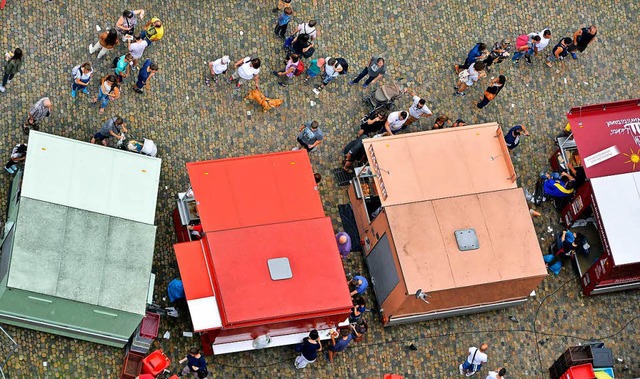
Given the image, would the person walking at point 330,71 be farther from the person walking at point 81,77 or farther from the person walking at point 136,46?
the person walking at point 81,77

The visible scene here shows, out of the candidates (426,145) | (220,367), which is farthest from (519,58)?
(220,367)

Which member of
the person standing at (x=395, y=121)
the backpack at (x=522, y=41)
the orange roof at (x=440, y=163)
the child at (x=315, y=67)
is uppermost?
the backpack at (x=522, y=41)

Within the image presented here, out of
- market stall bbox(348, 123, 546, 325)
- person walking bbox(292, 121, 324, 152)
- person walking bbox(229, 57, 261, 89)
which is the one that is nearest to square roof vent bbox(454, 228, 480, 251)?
market stall bbox(348, 123, 546, 325)

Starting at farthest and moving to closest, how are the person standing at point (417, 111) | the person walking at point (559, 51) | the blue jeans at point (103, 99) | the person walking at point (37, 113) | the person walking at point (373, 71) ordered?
1. the person walking at point (559, 51)
2. the person walking at point (373, 71)
3. the person standing at point (417, 111)
4. the blue jeans at point (103, 99)
5. the person walking at point (37, 113)

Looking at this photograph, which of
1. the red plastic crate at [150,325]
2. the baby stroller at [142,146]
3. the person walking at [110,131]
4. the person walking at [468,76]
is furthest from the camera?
the person walking at [468,76]

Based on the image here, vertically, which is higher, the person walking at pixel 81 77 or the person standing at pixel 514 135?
the person walking at pixel 81 77

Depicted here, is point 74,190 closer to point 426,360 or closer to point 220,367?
point 220,367

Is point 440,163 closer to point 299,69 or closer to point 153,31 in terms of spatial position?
point 299,69

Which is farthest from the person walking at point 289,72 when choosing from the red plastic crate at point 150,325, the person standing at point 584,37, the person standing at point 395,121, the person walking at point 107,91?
the person standing at point 584,37
